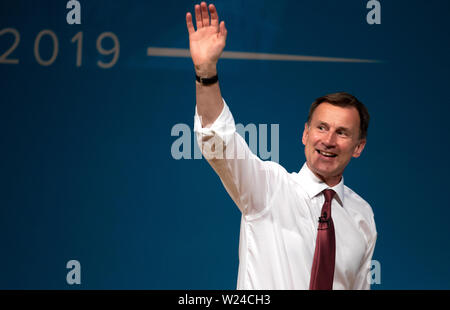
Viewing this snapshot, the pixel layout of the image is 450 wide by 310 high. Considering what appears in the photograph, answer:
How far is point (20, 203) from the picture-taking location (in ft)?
9.16

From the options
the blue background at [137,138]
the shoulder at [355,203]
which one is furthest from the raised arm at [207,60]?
the blue background at [137,138]

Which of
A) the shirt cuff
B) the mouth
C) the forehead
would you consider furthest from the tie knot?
the shirt cuff

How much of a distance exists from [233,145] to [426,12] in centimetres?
208

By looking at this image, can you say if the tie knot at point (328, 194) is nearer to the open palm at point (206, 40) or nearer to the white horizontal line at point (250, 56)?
the open palm at point (206, 40)

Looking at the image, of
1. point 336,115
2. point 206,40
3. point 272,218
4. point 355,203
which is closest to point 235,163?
point 272,218

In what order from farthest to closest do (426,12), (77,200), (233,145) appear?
(426,12) → (77,200) → (233,145)

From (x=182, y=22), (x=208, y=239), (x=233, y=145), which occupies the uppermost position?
(x=182, y=22)

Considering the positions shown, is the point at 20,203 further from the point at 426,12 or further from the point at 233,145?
the point at 426,12

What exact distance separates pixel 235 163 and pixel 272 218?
23cm

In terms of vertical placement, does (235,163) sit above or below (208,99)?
below

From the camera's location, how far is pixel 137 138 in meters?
2.81

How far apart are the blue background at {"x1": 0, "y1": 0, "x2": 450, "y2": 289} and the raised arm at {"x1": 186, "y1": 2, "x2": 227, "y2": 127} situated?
1.38 metres

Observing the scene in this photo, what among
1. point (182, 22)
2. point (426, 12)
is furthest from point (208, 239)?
point (426, 12)

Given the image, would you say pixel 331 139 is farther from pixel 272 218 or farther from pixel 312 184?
pixel 272 218
